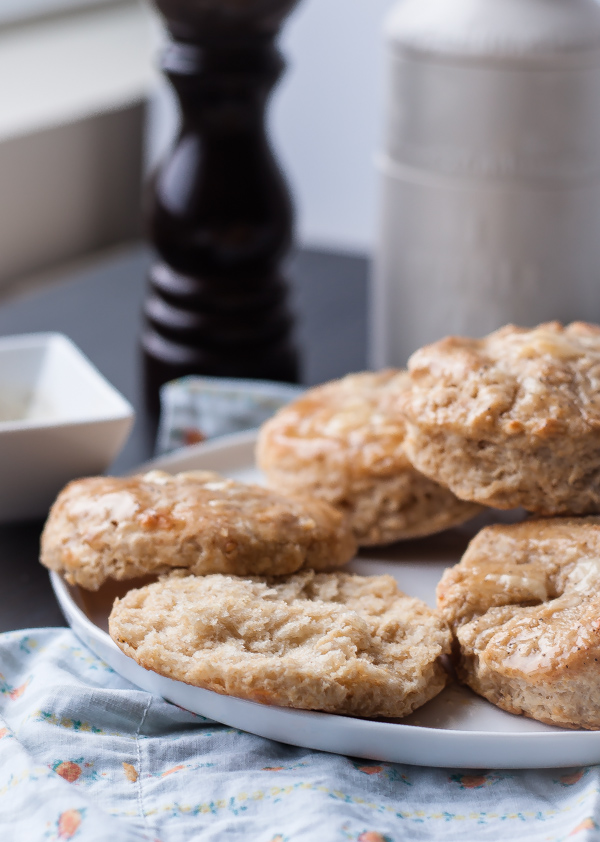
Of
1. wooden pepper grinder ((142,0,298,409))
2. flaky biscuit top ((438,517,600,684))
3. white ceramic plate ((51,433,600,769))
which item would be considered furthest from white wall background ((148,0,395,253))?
white ceramic plate ((51,433,600,769))

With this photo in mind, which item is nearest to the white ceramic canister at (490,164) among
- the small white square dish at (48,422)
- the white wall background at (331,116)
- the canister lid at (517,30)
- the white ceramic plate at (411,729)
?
the canister lid at (517,30)

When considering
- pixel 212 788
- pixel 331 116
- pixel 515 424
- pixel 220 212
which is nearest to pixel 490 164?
pixel 220 212

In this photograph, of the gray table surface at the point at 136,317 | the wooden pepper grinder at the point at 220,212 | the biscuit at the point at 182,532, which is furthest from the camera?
the gray table surface at the point at 136,317

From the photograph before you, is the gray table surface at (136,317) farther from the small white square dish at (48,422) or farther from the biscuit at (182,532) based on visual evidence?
the biscuit at (182,532)

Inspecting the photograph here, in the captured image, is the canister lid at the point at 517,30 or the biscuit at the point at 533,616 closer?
the biscuit at the point at 533,616

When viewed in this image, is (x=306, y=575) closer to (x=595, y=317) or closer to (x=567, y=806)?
(x=567, y=806)

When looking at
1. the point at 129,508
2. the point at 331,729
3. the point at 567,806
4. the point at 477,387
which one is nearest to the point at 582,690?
the point at 567,806

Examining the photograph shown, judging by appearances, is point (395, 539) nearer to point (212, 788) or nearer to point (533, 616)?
point (533, 616)
